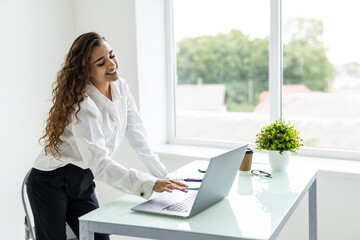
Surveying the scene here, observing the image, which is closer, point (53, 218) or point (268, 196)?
point (268, 196)

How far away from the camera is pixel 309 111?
9.77 feet

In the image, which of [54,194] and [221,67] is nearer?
[54,194]

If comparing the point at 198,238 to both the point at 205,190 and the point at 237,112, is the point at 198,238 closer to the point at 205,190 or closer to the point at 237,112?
the point at 205,190

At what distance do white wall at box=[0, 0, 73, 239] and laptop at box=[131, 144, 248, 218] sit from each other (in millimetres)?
1498

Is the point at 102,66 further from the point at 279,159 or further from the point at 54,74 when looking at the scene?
the point at 54,74

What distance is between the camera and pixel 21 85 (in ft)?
9.78

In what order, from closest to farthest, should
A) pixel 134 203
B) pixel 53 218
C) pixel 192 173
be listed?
pixel 134 203 → pixel 53 218 → pixel 192 173

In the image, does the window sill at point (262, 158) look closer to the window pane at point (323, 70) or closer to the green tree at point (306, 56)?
the window pane at point (323, 70)

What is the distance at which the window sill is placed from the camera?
2594 mm

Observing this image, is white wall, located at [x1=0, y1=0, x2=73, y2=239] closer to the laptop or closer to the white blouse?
the white blouse

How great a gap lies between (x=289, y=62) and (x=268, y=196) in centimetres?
142

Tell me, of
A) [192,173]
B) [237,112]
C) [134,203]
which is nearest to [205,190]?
[134,203]

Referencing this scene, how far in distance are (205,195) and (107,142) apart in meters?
0.60

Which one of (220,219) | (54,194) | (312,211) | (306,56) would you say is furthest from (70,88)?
(306,56)
